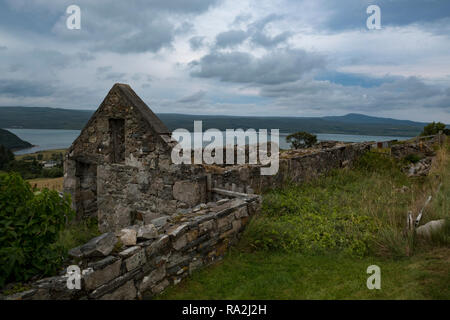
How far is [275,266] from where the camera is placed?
15.4 feet

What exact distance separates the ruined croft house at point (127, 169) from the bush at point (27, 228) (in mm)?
4052

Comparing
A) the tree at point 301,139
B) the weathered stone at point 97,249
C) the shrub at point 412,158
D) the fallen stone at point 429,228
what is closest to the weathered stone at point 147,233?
the weathered stone at point 97,249

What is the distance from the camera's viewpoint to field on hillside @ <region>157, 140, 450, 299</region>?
3.95m

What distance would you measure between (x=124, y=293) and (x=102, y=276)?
1.27ft

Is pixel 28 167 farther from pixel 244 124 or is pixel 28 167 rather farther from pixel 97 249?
pixel 244 124

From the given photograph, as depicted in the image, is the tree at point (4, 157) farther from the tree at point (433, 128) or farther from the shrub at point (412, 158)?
the tree at point (433, 128)

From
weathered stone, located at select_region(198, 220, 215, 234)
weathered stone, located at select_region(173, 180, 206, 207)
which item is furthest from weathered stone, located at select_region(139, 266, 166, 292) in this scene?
weathered stone, located at select_region(173, 180, 206, 207)

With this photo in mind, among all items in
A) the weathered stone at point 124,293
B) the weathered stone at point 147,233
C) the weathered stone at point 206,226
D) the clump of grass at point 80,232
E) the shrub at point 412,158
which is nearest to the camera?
the weathered stone at point 124,293

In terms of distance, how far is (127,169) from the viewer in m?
8.18

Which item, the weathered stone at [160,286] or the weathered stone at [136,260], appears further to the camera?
the weathered stone at [160,286]

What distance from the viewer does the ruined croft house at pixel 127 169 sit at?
24.1 feet

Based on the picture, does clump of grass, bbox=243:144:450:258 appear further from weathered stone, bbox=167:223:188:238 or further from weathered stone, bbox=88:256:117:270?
weathered stone, bbox=88:256:117:270

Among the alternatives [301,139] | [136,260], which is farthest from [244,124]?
[136,260]
